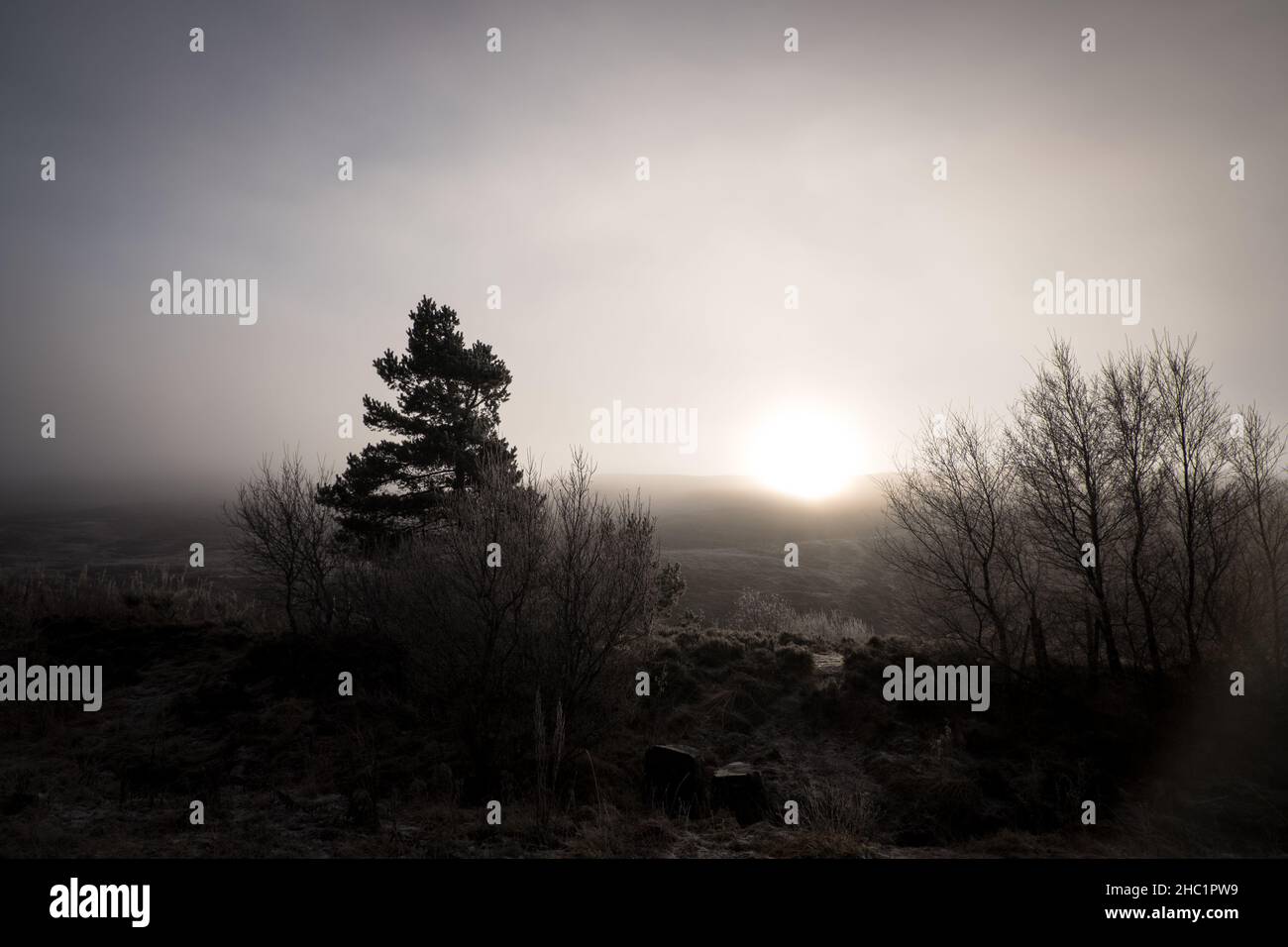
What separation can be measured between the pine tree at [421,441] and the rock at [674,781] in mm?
11544

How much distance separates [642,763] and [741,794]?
2277 mm

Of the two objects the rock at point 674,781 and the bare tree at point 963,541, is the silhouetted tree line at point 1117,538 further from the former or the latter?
the rock at point 674,781

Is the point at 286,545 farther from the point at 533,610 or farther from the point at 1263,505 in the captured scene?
the point at 1263,505

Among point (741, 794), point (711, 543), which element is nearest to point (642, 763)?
point (741, 794)

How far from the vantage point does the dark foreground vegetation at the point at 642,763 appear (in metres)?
7.65

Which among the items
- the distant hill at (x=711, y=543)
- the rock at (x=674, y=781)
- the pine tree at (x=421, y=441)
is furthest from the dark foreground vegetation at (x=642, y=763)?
the distant hill at (x=711, y=543)

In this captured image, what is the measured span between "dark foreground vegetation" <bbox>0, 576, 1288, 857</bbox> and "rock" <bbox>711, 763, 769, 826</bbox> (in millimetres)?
208

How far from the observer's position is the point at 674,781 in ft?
30.4

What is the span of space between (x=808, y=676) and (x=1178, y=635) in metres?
7.92

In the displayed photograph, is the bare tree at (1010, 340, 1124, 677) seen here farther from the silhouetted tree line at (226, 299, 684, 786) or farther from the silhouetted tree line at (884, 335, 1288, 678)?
the silhouetted tree line at (226, 299, 684, 786)

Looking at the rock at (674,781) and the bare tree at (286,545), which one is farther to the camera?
the bare tree at (286,545)

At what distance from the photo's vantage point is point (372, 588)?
54.6 ft

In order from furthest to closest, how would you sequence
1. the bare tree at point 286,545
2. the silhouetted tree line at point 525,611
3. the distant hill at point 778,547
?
the distant hill at point 778,547, the bare tree at point 286,545, the silhouetted tree line at point 525,611
